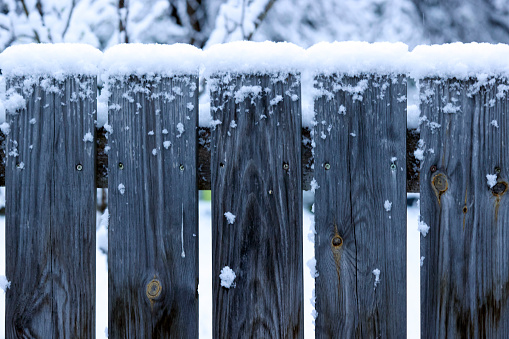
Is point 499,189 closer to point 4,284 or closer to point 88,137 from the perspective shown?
point 88,137

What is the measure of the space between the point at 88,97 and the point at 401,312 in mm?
1118

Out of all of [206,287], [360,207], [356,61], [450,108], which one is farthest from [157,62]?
[206,287]

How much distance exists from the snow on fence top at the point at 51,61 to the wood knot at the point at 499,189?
1224mm

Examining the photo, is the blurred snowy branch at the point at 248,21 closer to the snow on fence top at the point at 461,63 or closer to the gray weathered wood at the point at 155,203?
the gray weathered wood at the point at 155,203

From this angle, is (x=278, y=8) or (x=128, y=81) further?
(x=278, y=8)

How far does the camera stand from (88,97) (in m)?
1.10

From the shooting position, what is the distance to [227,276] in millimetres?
1072

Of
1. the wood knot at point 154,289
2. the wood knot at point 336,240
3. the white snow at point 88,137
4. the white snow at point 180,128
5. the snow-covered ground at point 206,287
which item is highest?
the white snow at point 180,128

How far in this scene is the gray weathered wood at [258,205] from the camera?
1.06 metres

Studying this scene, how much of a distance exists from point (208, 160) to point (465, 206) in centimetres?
76

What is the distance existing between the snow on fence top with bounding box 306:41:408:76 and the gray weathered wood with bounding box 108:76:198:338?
369 mm

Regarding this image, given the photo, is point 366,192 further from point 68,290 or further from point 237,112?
point 68,290

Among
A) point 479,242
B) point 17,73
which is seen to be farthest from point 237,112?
point 479,242

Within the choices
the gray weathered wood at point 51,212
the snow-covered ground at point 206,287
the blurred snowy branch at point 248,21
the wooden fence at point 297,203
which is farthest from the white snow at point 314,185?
the blurred snowy branch at point 248,21
